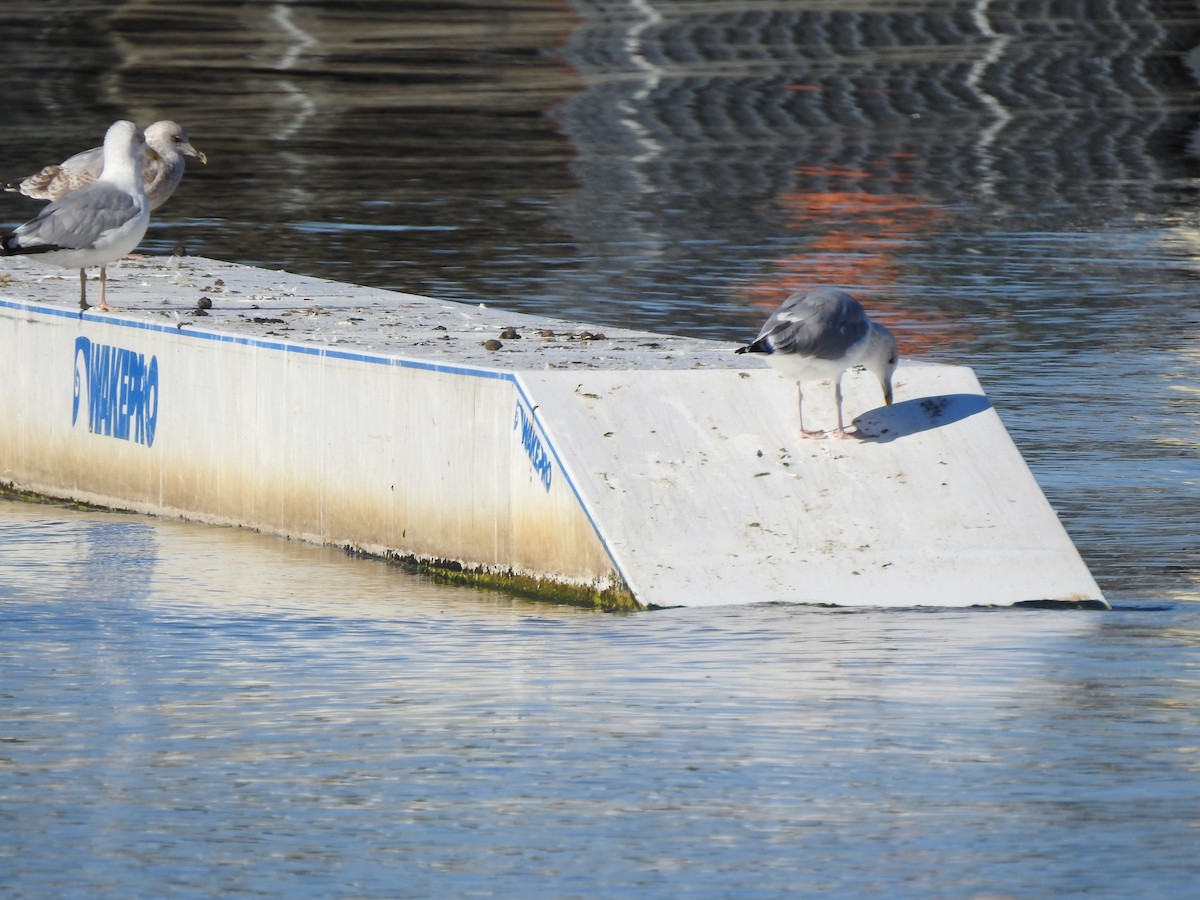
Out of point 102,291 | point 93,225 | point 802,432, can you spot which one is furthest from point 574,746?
point 102,291

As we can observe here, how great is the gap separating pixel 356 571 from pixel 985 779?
4.19 m

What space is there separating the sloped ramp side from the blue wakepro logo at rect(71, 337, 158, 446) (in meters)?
2.69

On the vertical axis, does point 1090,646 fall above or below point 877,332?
below

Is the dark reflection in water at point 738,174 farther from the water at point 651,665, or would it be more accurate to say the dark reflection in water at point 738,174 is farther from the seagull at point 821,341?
the seagull at point 821,341

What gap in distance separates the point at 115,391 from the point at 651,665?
4.55m

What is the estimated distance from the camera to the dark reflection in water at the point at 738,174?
16.6 m

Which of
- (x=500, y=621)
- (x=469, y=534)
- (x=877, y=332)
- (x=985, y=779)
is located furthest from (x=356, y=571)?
(x=985, y=779)

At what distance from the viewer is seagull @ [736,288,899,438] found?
1067cm

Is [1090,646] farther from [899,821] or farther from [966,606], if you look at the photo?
[899,821]

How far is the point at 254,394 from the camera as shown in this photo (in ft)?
41.0

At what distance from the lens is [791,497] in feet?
35.7

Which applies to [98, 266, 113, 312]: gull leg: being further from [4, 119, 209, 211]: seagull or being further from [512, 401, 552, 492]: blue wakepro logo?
[512, 401, 552, 492]: blue wakepro logo

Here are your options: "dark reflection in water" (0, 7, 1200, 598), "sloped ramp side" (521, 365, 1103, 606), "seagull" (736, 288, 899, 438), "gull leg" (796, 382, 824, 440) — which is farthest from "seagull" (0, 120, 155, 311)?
"dark reflection in water" (0, 7, 1200, 598)

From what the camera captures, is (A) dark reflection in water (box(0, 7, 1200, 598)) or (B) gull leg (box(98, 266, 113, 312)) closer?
(B) gull leg (box(98, 266, 113, 312))
